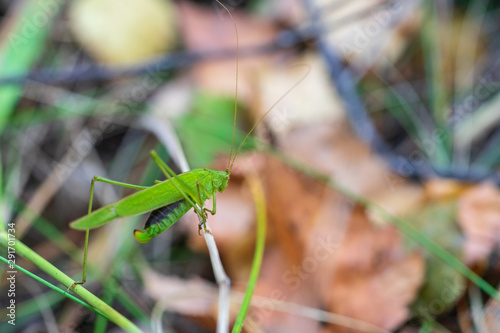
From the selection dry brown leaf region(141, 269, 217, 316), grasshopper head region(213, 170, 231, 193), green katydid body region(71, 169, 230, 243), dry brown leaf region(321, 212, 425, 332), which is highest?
grasshopper head region(213, 170, 231, 193)

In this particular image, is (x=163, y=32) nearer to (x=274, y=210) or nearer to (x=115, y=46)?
(x=115, y=46)

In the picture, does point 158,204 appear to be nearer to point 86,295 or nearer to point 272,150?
point 86,295

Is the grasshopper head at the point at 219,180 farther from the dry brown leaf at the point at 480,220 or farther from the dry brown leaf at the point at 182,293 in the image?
the dry brown leaf at the point at 480,220

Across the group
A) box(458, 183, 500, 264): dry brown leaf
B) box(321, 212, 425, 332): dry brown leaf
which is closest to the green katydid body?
box(321, 212, 425, 332): dry brown leaf

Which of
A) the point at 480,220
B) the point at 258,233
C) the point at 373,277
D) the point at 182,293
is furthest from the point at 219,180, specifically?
the point at 480,220

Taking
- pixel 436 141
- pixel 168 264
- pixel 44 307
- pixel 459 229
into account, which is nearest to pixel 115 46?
pixel 168 264

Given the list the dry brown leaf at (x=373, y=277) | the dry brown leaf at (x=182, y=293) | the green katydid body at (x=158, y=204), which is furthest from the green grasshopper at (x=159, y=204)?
the dry brown leaf at (x=373, y=277)

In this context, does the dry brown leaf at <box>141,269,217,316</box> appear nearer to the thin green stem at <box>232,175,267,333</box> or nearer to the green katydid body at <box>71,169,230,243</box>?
the thin green stem at <box>232,175,267,333</box>
